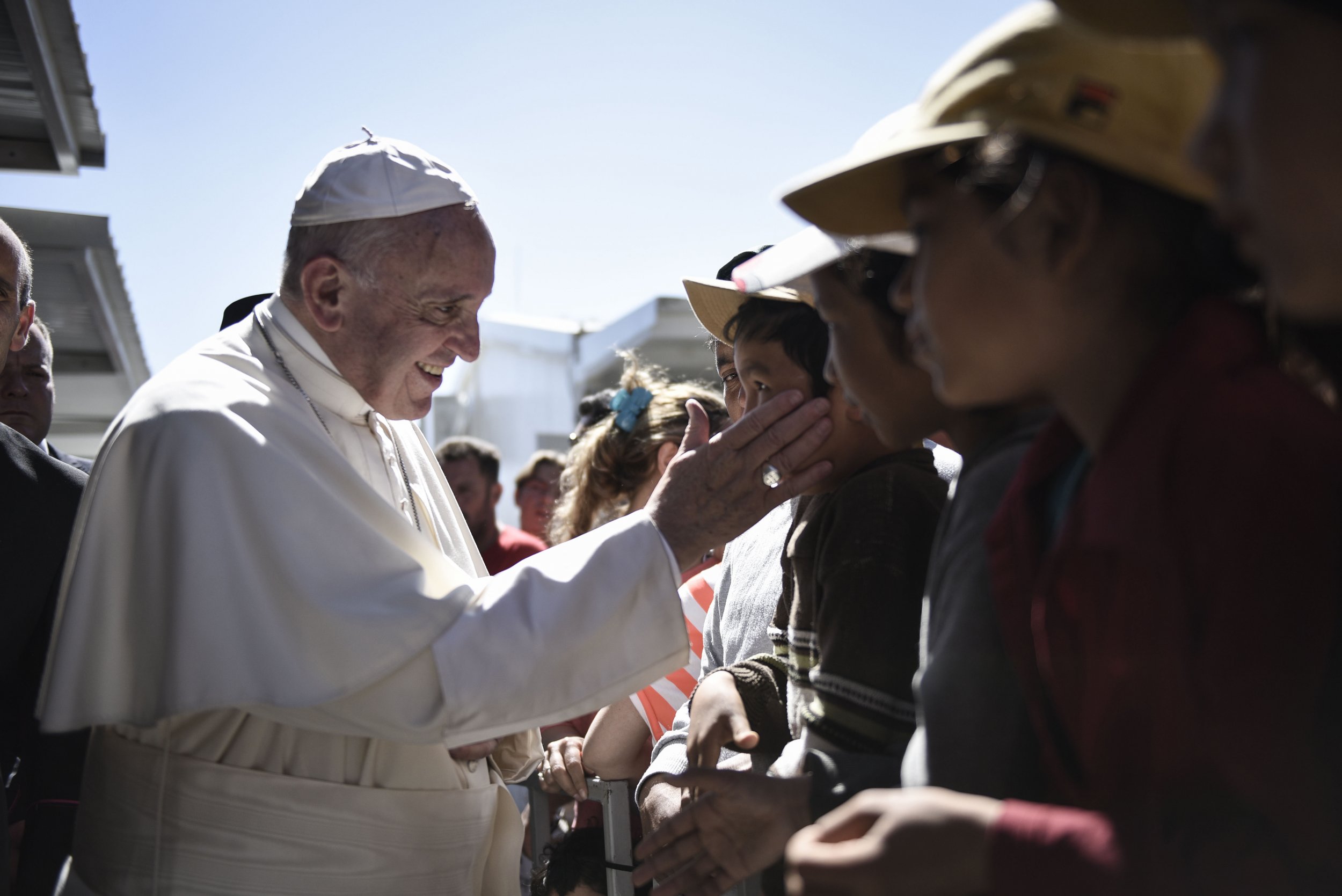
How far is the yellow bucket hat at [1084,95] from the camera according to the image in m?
1.11

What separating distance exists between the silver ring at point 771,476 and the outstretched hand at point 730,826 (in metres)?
0.72

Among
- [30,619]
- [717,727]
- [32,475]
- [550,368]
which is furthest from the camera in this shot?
[550,368]

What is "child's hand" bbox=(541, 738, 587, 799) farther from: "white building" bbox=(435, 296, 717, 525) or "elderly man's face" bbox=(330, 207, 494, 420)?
"white building" bbox=(435, 296, 717, 525)

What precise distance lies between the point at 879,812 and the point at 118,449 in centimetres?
206

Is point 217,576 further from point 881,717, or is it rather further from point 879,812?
point 879,812

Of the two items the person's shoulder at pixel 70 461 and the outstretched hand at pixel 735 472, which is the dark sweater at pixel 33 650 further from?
the outstretched hand at pixel 735 472

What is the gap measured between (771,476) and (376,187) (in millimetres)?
1494

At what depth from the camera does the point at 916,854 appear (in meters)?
1.06

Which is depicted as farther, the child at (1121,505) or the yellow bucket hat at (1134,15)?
the yellow bucket hat at (1134,15)

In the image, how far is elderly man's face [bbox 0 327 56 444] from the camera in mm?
4477

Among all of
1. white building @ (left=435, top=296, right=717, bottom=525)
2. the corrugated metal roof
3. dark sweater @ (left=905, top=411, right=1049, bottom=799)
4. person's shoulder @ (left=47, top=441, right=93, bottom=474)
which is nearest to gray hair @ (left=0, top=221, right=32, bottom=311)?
person's shoulder @ (left=47, top=441, right=93, bottom=474)

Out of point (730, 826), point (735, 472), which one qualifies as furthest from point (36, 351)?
point (730, 826)

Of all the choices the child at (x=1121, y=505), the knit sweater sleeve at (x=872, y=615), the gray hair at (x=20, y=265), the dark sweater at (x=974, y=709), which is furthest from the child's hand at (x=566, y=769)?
the child at (x=1121, y=505)

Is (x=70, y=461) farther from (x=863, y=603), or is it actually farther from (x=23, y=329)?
(x=863, y=603)
